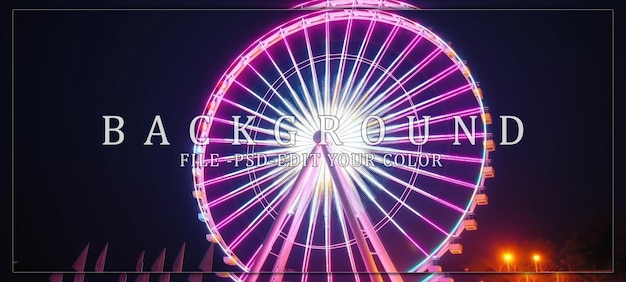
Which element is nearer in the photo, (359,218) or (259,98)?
(359,218)

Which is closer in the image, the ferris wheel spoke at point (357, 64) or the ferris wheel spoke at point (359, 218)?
the ferris wheel spoke at point (359, 218)

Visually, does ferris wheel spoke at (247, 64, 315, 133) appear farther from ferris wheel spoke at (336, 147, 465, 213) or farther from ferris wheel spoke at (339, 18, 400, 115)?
ferris wheel spoke at (336, 147, 465, 213)

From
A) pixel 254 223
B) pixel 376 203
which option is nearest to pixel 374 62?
pixel 376 203

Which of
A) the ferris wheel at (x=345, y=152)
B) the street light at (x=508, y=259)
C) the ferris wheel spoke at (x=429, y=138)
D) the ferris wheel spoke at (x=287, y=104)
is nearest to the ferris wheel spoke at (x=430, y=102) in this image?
the ferris wheel at (x=345, y=152)

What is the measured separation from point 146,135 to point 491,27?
7.34ft

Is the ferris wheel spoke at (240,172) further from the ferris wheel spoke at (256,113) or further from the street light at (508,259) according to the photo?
the street light at (508,259)

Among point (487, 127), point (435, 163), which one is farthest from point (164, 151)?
point (487, 127)

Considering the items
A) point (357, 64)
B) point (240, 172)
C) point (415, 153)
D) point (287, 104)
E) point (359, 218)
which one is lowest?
point (359, 218)

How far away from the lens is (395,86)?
481 centimetres

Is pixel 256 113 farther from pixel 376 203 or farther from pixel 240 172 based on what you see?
pixel 376 203

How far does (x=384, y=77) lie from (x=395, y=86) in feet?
0.29

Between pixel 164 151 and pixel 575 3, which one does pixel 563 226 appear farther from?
pixel 164 151

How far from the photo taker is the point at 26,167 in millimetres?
4816

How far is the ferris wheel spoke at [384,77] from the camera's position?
4.79m
